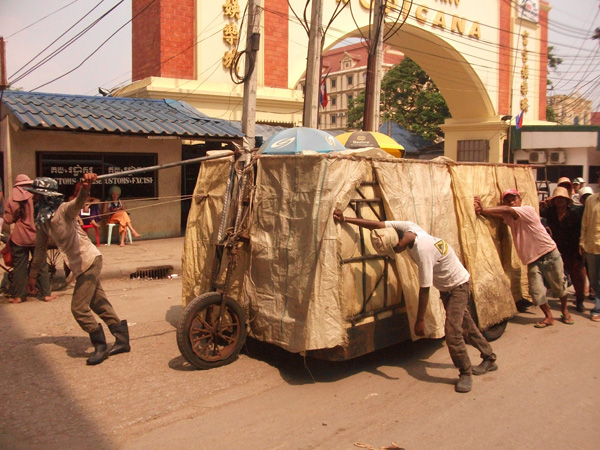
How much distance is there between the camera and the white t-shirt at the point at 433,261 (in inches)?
180

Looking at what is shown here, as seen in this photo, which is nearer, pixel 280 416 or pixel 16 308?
pixel 280 416

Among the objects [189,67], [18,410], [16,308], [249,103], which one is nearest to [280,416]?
[18,410]

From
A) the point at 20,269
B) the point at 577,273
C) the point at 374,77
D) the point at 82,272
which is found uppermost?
the point at 374,77

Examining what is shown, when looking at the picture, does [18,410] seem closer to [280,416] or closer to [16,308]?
[280,416]

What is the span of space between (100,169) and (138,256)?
3.07m

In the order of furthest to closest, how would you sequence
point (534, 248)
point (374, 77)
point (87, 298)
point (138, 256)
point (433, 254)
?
point (374, 77) → point (138, 256) → point (534, 248) → point (87, 298) → point (433, 254)

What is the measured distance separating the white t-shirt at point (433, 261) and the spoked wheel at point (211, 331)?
5.53 ft

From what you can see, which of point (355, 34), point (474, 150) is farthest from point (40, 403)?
point (474, 150)

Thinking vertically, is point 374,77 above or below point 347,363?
above

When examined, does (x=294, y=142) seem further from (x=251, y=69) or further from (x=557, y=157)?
(x=557, y=157)

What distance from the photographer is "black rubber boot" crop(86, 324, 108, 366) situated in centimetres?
514

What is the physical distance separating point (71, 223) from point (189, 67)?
11.7m

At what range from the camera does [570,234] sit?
7781 mm

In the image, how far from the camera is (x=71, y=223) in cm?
514
